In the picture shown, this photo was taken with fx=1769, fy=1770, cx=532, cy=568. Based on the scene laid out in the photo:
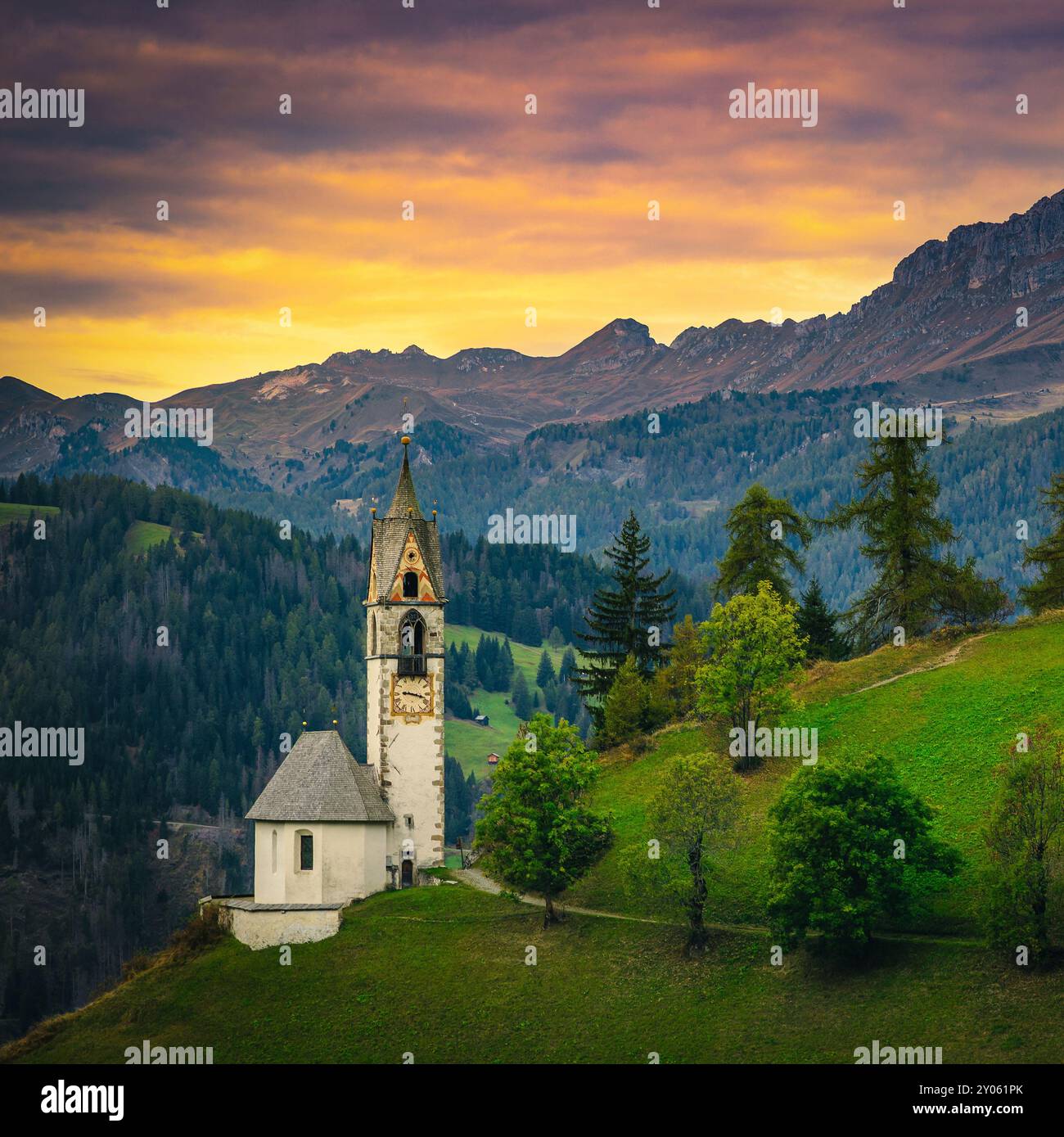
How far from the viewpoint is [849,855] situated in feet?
242

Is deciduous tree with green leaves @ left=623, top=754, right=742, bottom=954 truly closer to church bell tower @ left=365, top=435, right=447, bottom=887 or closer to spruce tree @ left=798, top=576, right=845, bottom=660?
church bell tower @ left=365, top=435, right=447, bottom=887

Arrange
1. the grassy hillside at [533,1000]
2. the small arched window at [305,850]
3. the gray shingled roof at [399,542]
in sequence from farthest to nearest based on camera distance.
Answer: the gray shingled roof at [399,542] → the small arched window at [305,850] → the grassy hillside at [533,1000]

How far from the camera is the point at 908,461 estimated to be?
107812 millimetres

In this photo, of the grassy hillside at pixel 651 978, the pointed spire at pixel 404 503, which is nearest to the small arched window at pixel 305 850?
the grassy hillside at pixel 651 978

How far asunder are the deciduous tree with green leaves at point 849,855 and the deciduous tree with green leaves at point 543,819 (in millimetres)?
11964

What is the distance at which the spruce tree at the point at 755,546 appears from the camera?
363 ft

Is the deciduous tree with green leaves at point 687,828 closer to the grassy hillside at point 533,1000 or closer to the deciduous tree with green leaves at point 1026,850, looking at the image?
the grassy hillside at point 533,1000

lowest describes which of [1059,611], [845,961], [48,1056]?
[48,1056]

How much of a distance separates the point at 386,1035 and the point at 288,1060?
450cm

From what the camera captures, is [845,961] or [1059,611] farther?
[1059,611]
